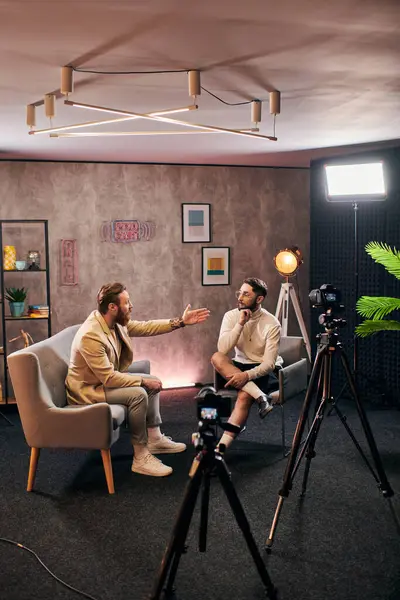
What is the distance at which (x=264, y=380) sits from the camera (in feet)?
16.3

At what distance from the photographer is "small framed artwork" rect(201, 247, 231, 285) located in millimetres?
7238


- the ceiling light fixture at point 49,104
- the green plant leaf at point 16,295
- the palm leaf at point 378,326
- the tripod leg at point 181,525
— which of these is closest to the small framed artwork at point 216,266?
the green plant leaf at point 16,295

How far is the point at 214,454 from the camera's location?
2621mm

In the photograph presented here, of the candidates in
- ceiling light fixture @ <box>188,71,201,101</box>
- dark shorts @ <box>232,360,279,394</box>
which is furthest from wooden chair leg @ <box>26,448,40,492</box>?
ceiling light fixture @ <box>188,71,201,101</box>

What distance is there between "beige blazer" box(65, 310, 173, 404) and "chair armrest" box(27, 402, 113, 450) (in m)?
0.29

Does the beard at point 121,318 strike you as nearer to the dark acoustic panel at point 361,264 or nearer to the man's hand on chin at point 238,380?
the man's hand on chin at point 238,380

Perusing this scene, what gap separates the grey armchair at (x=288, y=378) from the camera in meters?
4.86

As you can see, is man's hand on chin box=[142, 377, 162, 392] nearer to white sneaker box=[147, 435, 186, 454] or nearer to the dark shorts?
white sneaker box=[147, 435, 186, 454]

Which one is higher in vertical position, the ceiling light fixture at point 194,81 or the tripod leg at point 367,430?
the ceiling light fixture at point 194,81

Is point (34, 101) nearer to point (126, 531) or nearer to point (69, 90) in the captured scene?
point (69, 90)

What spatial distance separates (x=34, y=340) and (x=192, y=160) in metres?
2.58

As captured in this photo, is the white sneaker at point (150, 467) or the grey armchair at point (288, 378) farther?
the grey armchair at point (288, 378)

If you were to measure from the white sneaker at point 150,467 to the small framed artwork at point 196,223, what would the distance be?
3176 mm

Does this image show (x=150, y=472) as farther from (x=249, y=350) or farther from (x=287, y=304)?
(x=287, y=304)
